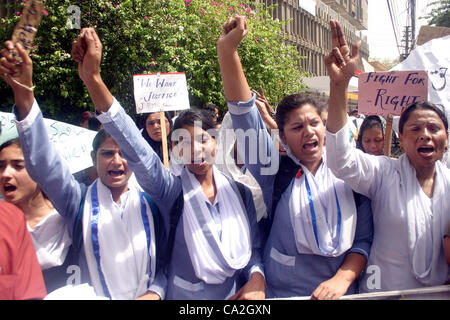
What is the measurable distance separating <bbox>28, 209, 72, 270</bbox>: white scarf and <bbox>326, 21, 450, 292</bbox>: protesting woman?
4.16 feet

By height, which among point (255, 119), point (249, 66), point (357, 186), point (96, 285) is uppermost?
point (249, 66)

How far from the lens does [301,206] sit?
1.69m

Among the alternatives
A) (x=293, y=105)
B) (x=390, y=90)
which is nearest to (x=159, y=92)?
(x=390, y=90)

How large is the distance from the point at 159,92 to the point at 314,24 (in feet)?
99.4

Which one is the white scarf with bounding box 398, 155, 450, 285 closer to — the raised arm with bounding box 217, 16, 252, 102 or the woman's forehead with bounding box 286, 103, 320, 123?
the woman's forehead with bounding box 286, 103, 320, 123

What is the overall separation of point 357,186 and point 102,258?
1.20 meters

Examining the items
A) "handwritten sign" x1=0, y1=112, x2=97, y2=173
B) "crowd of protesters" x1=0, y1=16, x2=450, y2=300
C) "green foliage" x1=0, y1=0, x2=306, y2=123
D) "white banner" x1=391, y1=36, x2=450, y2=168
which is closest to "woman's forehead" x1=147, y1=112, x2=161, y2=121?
"handwritten sign" x1=0, y1=112, x2=97, y2=173

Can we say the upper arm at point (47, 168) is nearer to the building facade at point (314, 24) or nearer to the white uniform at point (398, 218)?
the white uniform at point (398, 218)

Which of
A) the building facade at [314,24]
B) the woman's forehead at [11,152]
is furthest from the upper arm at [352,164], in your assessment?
the building facade at [314,24]

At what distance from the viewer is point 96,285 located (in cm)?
158

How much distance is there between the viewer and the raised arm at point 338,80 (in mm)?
1586

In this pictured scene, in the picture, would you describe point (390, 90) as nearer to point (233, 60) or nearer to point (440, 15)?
point (233, 60)

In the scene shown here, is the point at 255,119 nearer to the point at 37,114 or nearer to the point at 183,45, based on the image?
the point at 37,114

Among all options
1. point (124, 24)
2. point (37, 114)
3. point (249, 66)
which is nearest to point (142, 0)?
point (124, 24)
